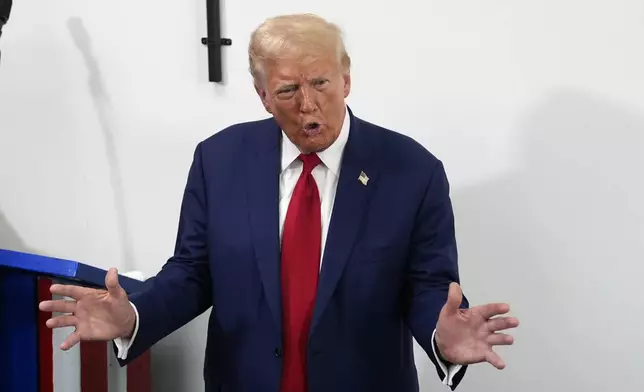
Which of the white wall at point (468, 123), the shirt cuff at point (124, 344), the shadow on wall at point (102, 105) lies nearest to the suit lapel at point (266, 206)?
the shirt cuff at point (124, 344)

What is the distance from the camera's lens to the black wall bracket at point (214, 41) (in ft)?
6.40

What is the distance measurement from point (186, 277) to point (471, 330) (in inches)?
19.7

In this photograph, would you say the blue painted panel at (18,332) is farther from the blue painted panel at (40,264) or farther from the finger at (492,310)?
the finger at (492,310)

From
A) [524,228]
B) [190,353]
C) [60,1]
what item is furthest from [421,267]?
[60,1]

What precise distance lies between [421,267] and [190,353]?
978 millimetres

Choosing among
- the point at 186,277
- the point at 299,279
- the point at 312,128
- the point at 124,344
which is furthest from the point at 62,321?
the point at 312,128

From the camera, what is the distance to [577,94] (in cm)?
169

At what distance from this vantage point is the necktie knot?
1.38 metres

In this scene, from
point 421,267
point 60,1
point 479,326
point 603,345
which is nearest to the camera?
point 479,326

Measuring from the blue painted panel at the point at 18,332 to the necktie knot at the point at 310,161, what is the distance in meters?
0.52

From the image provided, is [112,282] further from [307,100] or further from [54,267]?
[307,100]

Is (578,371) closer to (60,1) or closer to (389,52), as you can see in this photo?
(389,52)

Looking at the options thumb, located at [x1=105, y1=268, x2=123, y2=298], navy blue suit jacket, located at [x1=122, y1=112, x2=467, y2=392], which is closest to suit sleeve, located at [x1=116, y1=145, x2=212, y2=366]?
navy blue suit jacket, located at [x1=122, y1=112, x2=467, y2=392]

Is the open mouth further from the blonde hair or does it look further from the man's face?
the blonde hair
